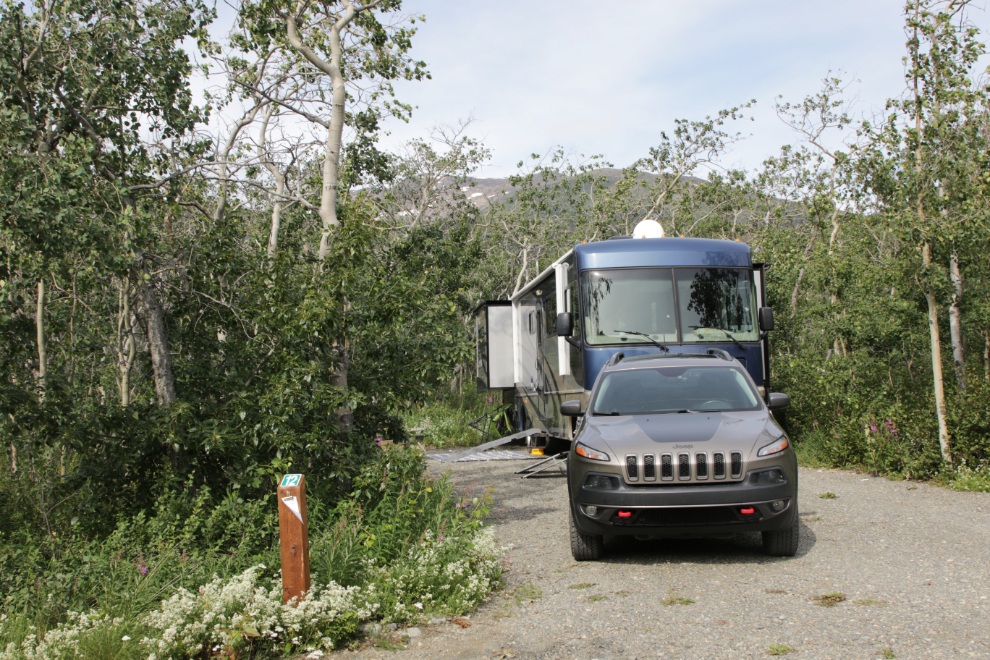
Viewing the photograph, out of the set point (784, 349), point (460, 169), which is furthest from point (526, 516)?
point (460, 169)

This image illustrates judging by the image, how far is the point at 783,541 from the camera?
6.62m

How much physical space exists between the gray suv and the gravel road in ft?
1.08

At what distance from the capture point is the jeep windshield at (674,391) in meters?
7.56

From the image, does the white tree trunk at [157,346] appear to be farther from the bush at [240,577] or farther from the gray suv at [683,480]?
the gray suv at [683,480]

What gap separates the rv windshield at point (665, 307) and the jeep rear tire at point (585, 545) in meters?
4.53

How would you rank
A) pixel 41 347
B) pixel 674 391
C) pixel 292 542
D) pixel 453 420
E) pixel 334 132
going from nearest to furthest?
pixel 292 542, pixel 674 391, pixel 41 347, pixel 334 132, pixel 453 420

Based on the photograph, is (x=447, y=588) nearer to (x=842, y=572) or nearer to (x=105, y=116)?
(x=842, y=572)

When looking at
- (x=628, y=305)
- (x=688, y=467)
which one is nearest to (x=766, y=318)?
(x=628, y=305)

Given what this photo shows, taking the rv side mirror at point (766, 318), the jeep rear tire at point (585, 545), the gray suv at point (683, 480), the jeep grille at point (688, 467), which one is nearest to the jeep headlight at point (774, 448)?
the gray suv at point (683, 480)

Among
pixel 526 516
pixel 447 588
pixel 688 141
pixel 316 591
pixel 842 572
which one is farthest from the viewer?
pixel 688 141

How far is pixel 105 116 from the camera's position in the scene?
745 cm

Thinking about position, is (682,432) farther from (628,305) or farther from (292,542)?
(628,305)

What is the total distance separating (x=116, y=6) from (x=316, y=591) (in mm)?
5592

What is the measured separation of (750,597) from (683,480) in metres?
1.04
